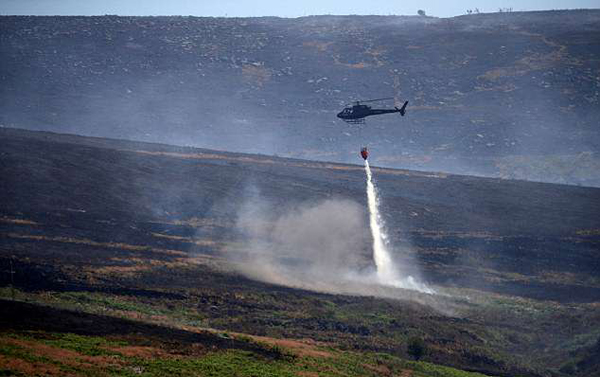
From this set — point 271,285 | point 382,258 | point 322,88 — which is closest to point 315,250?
point 382,258

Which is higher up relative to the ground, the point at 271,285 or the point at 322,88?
the point at 322,88

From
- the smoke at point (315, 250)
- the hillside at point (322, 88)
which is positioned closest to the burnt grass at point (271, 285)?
the smoke at point (315, 250)

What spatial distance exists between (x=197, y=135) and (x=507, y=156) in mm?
58284

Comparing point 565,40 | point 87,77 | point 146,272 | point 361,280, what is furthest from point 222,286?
point 565,40

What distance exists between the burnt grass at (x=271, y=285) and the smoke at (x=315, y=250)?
6.88 ft

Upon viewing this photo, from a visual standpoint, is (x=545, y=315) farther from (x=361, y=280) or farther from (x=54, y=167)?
(x=54, y=167)

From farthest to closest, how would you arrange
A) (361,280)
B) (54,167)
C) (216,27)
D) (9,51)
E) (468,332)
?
(216,27), (9,51), (54,167), (361,280), (468,332)

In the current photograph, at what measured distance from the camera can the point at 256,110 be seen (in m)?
162

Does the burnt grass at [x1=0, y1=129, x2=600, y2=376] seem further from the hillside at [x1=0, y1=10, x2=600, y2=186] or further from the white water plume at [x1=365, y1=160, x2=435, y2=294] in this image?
the hillside at [x1=0, y1=10, x2=600, y2=186]

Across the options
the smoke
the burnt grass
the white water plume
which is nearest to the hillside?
the burnt grass

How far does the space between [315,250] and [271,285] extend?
16.7 m

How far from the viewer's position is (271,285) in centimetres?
6138

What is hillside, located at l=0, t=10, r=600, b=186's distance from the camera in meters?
148

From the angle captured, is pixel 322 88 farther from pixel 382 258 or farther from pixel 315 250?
pixel 315 250
